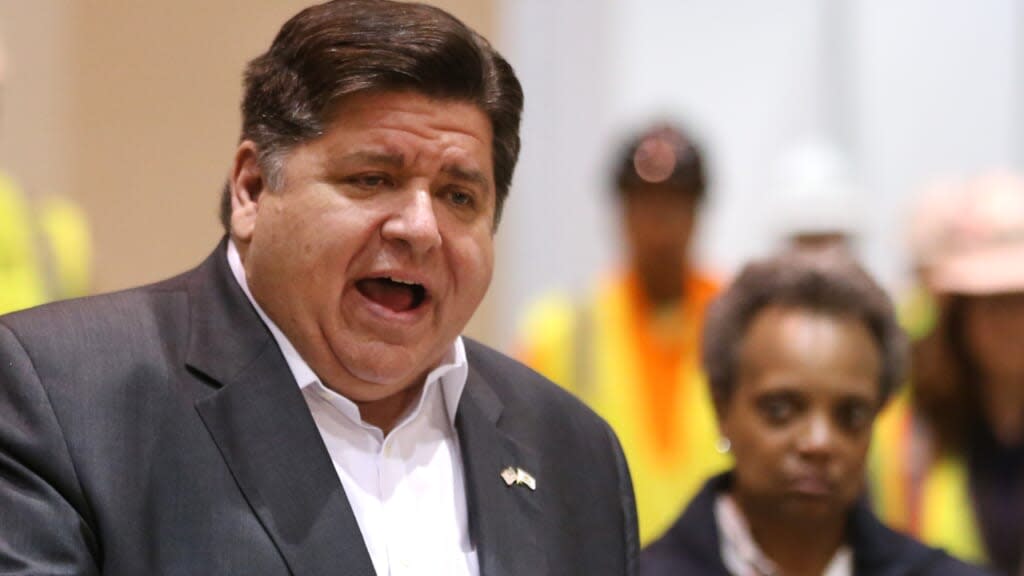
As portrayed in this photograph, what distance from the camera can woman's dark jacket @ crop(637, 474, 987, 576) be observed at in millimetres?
2881

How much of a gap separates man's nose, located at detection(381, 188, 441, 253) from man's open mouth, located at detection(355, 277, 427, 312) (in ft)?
0.21

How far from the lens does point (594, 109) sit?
6.62m

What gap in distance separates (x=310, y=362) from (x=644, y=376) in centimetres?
200

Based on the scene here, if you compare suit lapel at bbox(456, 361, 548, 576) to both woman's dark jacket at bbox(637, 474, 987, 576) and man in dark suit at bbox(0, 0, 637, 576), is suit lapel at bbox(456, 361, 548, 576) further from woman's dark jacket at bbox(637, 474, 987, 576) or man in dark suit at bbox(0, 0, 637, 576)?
woman's dark jacket at bbox(637, 474, 987, 576)

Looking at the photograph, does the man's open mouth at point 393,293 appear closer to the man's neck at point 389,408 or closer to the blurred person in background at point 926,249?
the man's neck at point 389,408

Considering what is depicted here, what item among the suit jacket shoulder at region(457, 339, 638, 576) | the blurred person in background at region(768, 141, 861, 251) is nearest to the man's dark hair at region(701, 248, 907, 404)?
the suit jacket shoulder at region(457, 339, 638, 576)

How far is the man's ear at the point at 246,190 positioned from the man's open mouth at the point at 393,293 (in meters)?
0.16

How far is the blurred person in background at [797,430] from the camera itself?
2924mm

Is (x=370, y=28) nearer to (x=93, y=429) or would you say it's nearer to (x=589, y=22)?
(x=93, y=429)

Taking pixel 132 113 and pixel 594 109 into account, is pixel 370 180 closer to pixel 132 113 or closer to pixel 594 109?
pixel 132 113

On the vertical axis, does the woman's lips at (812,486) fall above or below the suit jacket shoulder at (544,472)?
below

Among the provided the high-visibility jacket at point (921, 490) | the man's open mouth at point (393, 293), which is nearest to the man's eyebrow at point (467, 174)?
the man's open mouth at point (393, 293)

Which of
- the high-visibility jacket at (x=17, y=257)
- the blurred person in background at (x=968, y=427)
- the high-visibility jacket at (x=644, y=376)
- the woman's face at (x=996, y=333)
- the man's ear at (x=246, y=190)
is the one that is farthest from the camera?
the high-visibility jacket at (x=644, y=376)

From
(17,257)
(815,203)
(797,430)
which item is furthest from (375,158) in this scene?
(815,203)
